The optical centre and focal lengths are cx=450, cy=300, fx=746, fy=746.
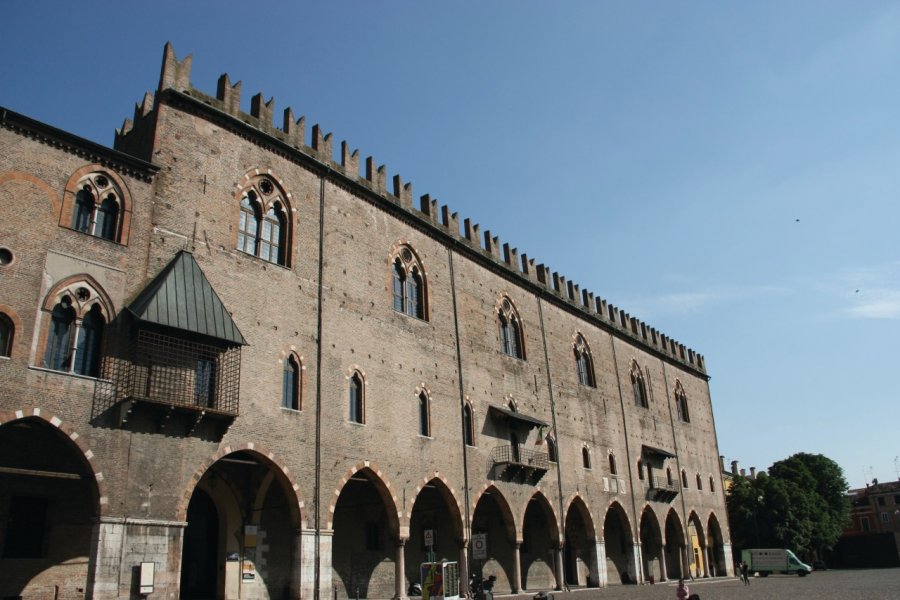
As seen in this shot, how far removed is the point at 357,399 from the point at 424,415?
10.4 ft

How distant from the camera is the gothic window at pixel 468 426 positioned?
2596 centimetres

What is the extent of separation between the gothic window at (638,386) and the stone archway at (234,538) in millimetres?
23696

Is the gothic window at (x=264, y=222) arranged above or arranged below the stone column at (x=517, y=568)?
above

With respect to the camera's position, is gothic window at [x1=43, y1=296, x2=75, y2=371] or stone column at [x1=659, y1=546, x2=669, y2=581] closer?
gothic window at [x1=43, y1=296, x2=75, y2=371]

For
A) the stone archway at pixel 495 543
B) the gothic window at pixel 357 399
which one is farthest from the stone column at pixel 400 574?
the stone archway at pixel 495 543

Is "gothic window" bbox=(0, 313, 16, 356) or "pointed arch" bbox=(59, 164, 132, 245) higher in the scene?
"pointed arch" bbox=(59, 164, 132, 245)

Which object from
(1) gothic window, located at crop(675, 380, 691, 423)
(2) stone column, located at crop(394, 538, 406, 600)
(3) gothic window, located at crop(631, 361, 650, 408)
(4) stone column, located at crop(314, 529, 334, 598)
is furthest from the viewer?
(1) gothic window, located at crop(675, 380, 691, 423)

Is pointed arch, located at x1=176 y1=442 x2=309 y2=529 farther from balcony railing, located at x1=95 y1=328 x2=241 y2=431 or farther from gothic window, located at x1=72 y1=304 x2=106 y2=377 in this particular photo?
gothic window, located at x1=72 y1=304 x2=106 y2=377

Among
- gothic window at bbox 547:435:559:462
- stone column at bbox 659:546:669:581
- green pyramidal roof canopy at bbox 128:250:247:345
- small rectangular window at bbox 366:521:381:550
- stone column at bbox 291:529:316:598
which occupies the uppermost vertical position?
green pyramidal roof canopy at bbox 128:250:247:345

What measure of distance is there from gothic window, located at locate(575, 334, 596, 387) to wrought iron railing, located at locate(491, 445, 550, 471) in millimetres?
6261

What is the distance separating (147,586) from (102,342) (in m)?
5.16

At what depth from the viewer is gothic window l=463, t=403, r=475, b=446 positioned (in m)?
26.0

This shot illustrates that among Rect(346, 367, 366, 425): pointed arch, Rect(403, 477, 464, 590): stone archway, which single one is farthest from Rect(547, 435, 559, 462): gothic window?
Rect(346, 367, 366, 425): pointed arch

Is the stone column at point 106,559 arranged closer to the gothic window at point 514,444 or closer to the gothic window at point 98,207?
the gothic window at point 98,207
